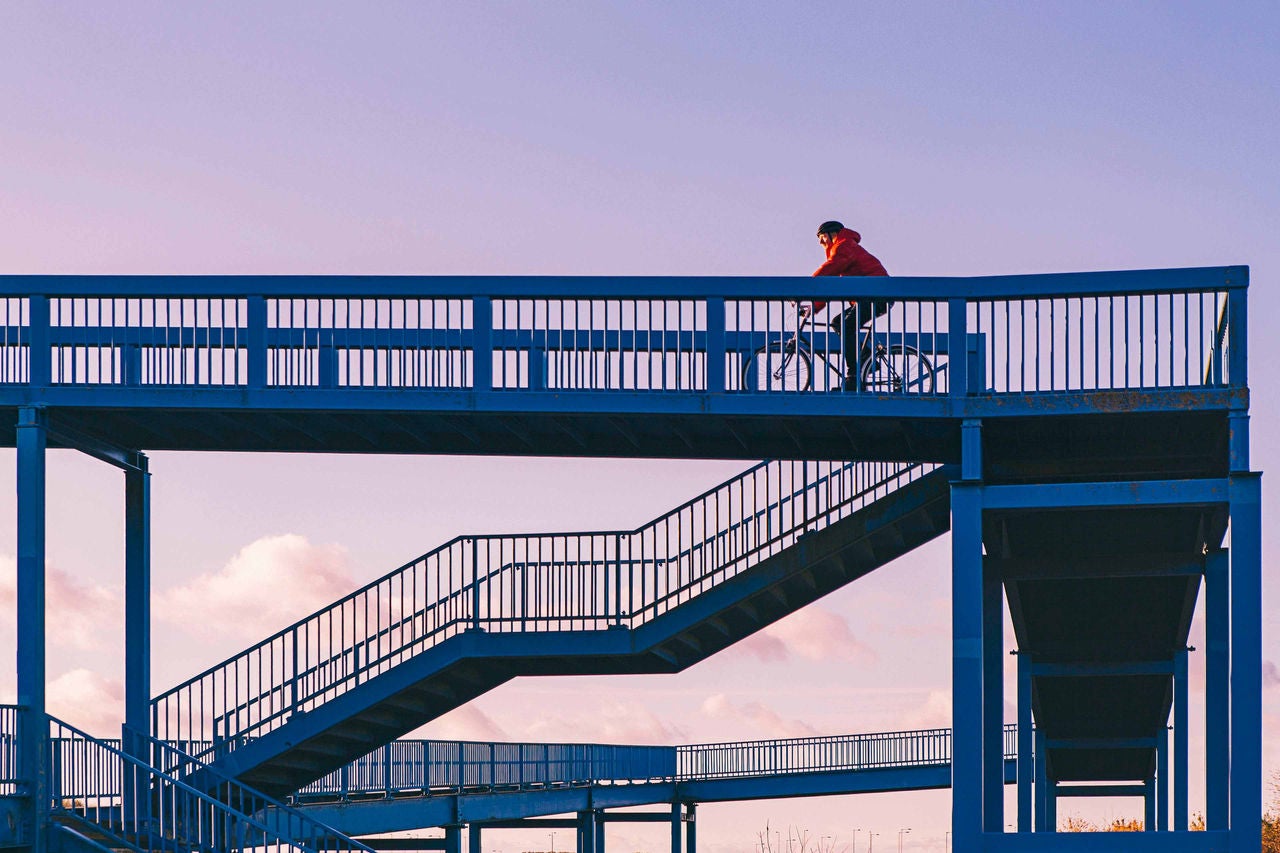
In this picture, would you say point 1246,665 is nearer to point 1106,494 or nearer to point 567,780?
point 1106,494

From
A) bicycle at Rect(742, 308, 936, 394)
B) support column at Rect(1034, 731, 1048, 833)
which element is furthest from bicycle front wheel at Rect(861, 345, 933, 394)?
support column at Rect(1034, 731, 1048, 833)

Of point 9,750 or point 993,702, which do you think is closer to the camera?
point 9,750

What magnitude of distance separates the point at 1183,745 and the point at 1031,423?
1262cm

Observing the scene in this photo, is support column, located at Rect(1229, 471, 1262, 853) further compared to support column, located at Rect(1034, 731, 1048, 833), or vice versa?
support column, located at Rect(1034, 731, 1048, 833)

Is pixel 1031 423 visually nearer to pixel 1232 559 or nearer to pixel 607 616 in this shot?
pixel 1232 559

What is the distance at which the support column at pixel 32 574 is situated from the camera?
2070 cm

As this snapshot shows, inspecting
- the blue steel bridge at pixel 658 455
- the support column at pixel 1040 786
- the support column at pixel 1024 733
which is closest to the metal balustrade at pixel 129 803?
the blue steel bridge at pixel 658 455

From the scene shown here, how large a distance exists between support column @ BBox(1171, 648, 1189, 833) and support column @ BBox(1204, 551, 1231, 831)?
9614mm

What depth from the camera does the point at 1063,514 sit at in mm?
21734

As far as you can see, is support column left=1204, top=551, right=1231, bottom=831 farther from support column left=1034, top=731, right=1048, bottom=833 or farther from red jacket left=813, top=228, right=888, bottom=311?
support column left=1034, top=731, right=1048, bottom=833

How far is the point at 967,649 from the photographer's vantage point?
65.7 feet

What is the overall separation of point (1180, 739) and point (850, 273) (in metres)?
12.9

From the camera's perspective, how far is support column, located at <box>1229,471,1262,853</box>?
63.6 feet

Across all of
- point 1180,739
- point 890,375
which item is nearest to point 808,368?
point 890,375
